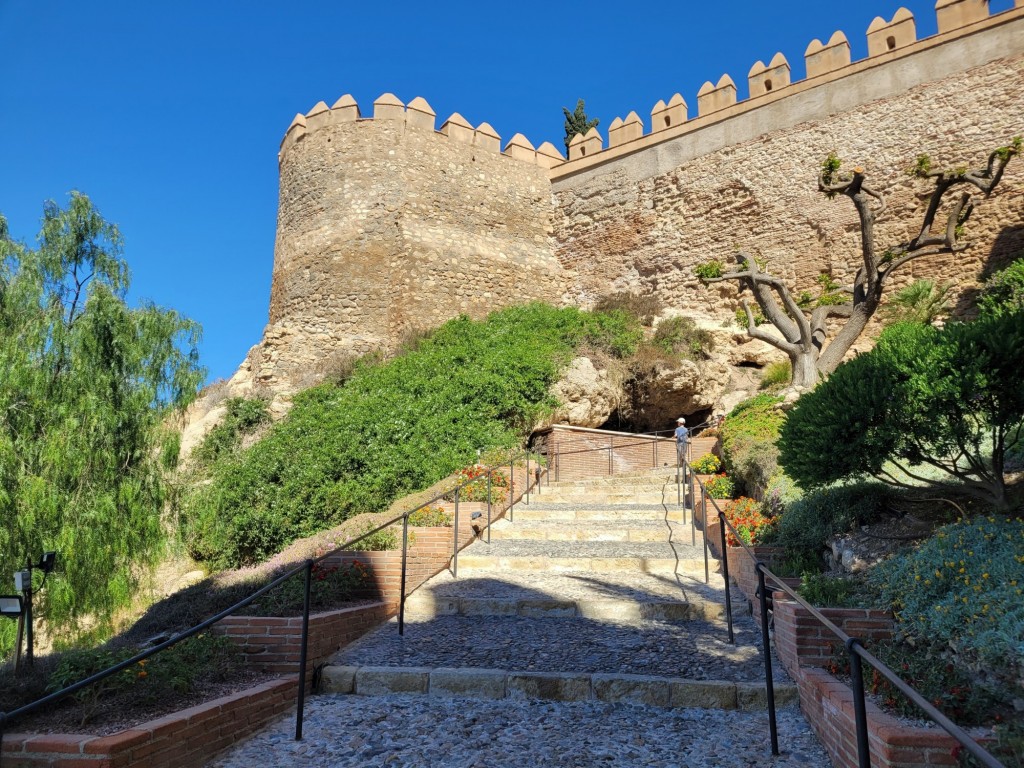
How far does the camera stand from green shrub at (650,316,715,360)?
15677 mm

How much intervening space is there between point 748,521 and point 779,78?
14.8 meters

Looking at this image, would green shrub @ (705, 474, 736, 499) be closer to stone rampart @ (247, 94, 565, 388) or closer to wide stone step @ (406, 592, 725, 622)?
wide stone step @ (406, 592, 725, 622)

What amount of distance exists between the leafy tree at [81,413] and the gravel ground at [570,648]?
4.00 m

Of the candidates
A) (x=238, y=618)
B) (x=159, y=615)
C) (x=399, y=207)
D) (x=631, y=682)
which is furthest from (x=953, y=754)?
(x=399, y=207)

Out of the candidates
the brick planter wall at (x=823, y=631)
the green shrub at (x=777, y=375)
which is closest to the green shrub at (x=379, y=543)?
the brick planter wall at (x=823, y=631)

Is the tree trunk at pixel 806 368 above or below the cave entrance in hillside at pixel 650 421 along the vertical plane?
above

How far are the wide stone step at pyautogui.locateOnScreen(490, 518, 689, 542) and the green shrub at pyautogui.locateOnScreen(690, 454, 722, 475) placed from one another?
2.70 meters

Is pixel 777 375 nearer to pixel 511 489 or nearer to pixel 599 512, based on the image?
pixel 599 512

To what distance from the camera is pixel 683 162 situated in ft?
64.4

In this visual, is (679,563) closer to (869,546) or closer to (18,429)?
(869,546)

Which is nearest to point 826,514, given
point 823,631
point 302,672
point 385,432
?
point 823,631

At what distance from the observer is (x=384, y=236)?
18.6 meters

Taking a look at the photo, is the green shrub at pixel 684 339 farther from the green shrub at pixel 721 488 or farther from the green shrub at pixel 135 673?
the green shrub at pixel 135 673

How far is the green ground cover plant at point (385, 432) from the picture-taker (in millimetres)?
10461
